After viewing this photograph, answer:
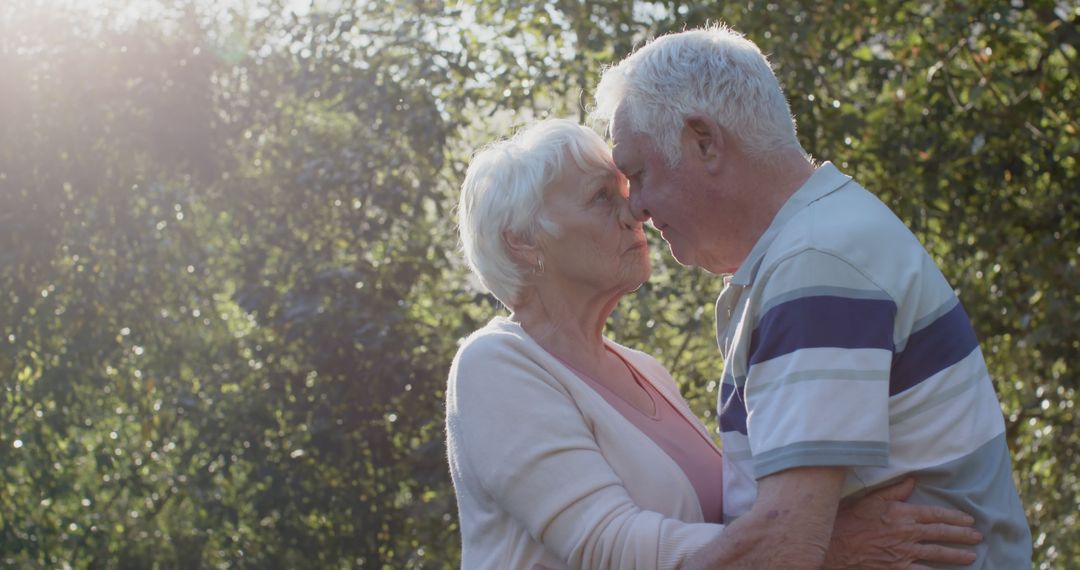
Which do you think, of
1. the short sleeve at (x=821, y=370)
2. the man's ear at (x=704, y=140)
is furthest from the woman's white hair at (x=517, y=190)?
the short sleeve at (x=821, y=370)

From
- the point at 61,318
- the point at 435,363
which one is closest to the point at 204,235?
the point at 61,318

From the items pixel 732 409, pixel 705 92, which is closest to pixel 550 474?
pixel 732 409

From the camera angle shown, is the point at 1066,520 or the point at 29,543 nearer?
the point at 1066,520

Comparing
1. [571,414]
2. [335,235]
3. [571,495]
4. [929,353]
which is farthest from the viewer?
[335,235]

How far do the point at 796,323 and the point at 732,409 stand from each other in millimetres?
270

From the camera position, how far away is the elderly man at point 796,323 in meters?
1.81

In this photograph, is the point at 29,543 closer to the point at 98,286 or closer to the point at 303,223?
the point at 98,286

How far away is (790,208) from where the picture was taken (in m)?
2.03

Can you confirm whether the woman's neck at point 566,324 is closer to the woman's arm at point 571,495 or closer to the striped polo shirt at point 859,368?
the woman's arm at point 571,495

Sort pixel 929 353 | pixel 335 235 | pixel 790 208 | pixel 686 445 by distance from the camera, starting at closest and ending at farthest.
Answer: pixel 929 353, pixel 790 208, pixel 686 445, pixel 335 235

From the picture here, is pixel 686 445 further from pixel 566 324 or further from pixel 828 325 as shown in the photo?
pixel 828 325

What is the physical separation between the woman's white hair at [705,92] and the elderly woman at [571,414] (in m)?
0.36

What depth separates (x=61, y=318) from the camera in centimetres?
540

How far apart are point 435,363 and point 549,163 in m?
2.65
